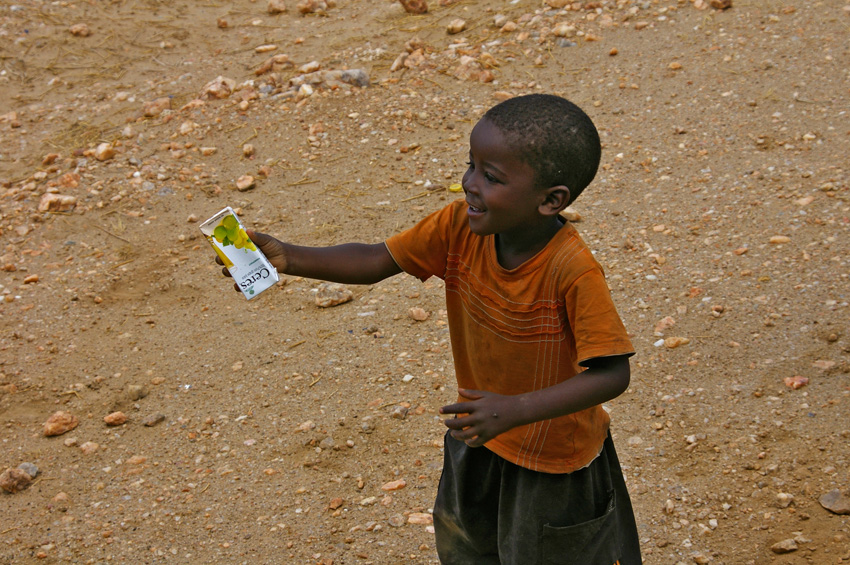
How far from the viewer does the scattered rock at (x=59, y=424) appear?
3.19 meters

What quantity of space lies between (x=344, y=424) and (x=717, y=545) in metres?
1.43

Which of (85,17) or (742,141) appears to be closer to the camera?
(742,141)

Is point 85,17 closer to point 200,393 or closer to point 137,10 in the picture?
point 137,10

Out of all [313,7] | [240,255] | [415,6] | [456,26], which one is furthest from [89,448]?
[313,7]

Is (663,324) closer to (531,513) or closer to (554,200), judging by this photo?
(531,513)

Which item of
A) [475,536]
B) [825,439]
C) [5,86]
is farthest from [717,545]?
[5,86]

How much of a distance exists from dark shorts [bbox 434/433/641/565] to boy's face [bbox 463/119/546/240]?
1.91 ft

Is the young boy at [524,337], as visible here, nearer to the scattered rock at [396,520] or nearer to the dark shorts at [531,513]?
the dark shorts at [531,513]

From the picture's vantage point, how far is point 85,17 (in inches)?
270

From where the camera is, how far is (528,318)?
66.9 inches

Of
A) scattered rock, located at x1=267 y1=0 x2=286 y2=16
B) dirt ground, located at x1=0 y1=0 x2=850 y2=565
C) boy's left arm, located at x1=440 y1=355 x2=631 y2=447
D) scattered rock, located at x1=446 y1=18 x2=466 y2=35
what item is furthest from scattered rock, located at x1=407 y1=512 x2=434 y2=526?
scattered rock, located at x1=267 y1=0 x2=286 y2=16

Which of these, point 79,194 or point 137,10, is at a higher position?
point 137,10

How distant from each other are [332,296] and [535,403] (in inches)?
92.3

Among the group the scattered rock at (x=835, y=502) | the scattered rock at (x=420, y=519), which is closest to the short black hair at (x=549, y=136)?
the scattered rock at (x=420, y=519)
